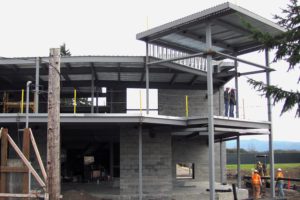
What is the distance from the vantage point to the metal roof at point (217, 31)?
17.0m

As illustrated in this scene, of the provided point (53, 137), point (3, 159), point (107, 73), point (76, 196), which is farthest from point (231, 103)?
point (53, 137)

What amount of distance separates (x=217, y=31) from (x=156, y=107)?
22.8ft

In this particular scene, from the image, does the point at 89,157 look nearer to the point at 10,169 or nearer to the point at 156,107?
the point at 156,107

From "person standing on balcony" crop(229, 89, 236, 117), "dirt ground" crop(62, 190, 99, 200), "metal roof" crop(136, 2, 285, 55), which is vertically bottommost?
"dirt ground" crop(62, 190, 99, 200)

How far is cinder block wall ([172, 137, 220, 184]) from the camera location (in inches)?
1017

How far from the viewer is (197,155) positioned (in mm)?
26156

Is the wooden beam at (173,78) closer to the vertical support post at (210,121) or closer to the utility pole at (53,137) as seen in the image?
the vertical support post at (210,121)

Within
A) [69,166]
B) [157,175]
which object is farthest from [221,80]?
[69,166]

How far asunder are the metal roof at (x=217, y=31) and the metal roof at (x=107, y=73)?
1103mm

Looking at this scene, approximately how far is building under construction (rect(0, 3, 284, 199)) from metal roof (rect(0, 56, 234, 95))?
5cm

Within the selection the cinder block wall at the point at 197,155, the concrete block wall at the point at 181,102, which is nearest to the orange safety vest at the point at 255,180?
the cinder block wall at the point at 197,155

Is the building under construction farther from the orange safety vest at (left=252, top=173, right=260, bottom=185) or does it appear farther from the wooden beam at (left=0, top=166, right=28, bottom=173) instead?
the orange safety vest at (left=252, top=173, right=260, bottom=185)

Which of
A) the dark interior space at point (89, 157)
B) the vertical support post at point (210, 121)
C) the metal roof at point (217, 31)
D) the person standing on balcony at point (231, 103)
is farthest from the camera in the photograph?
the dark interior space at point (89, 157)

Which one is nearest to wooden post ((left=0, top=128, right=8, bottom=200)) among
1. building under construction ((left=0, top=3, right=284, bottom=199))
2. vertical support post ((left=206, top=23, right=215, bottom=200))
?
building under construction ((left=0, top=3, right=284, bottom=199))
